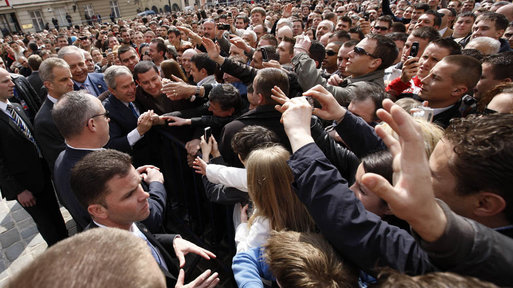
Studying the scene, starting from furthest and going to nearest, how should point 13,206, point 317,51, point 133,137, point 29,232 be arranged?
point 317,51 → point 13,206 → point 29,232 → point 133,137

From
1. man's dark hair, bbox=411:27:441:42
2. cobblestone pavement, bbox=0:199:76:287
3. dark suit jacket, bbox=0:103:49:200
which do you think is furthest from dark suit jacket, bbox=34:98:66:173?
man's dark hair, bbox=411:27:441:42

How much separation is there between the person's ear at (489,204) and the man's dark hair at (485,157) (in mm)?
17

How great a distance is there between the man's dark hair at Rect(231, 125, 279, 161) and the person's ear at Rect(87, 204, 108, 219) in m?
1.01

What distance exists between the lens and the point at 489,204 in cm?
113

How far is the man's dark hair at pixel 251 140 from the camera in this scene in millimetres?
2090

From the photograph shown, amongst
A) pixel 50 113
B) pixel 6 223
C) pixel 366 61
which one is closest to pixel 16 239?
pixel 6 223

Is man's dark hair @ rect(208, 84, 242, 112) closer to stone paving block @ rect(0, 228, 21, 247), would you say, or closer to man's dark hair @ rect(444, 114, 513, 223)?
man's dark hair @ rect(444, 114, 513, 223)

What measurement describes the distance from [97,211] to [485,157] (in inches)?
82.2

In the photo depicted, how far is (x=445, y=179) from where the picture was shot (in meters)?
1.23

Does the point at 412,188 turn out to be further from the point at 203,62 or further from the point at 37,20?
the point at 37,20

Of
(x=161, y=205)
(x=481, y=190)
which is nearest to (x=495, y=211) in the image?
(x=481, y=190)

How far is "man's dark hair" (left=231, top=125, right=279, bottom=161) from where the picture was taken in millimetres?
2090

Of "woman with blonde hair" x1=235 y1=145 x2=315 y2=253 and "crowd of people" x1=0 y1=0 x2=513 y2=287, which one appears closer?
"crowd of people" x1=0 y1=0 x2=513 y2=287

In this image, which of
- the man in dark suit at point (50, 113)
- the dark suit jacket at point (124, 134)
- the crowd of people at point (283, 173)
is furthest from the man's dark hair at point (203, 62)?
the man in dark suit at point (50, 113)
